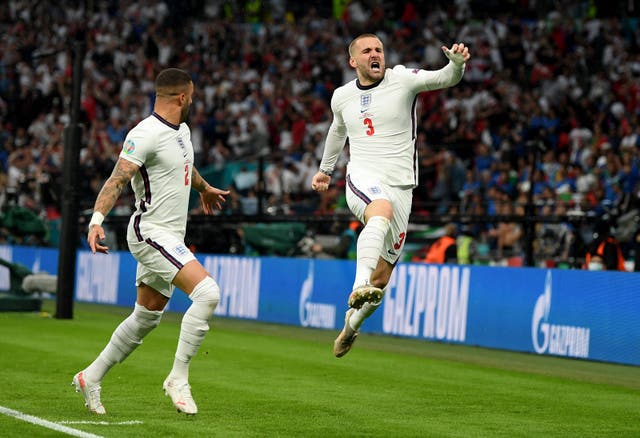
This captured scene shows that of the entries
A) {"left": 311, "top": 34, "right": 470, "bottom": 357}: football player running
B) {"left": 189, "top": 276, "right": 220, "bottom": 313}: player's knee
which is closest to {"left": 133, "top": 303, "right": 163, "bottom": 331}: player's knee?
{"left": 189, "top": 276, "right": 220, "bottom": 313}: player's knee

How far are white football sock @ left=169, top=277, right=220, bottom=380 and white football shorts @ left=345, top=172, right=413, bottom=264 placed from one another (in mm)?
1962

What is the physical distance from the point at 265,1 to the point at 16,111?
298 inches

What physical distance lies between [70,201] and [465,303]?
646cm

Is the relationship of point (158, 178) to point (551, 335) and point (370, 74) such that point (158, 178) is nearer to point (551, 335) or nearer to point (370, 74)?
point (370, 74)

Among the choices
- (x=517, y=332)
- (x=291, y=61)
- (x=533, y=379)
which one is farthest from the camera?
(x=291, y=61)

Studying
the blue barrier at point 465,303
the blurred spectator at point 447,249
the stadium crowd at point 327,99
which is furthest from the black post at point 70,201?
the blurred spectator at point 447,249

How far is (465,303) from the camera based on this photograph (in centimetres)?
1584

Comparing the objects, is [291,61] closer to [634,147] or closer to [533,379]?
[634,147]

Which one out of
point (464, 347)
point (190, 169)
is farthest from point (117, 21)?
point (190, 169)

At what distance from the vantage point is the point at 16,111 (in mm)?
30812

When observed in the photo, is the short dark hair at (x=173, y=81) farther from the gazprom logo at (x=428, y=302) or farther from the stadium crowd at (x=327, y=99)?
the stadium crowd at (x=327, y=99)

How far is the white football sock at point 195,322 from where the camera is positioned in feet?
25.9

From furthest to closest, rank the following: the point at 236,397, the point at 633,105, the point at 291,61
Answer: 1. the point at 291,61
2. the point at 633,105
3. the point at 236,397

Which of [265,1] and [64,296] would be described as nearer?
[64,296]
